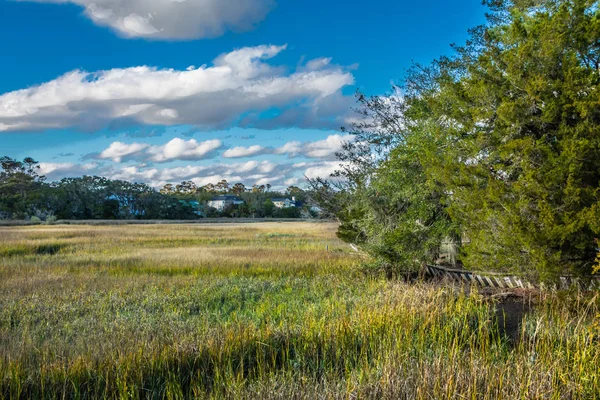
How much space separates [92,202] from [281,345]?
87.1m

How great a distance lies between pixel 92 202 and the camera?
85.2m

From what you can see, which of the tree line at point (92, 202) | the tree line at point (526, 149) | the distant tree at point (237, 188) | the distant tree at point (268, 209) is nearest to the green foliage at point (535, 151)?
the tree line at point (526, 149)

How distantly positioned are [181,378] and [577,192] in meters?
7.82

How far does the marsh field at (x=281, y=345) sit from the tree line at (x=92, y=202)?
58791 mm

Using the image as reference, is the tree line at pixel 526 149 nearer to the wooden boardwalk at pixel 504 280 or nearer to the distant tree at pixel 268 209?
the wooden boardwalk at pixel 504 280

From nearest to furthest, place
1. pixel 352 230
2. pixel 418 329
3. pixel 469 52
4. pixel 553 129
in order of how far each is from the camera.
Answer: pixel 418 329 < pixel 553 129 < pixel 469 52 < pixel 352 230

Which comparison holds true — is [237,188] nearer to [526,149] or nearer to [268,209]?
[268,209]

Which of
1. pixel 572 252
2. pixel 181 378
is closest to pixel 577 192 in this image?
pixel 572 252

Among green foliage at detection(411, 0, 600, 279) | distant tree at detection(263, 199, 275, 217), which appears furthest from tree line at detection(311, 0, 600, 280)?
distant tree at detection(263, 199, 275, 217)

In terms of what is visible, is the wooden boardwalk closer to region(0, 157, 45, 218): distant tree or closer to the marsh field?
the marsh field

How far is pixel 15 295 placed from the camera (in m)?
11.9

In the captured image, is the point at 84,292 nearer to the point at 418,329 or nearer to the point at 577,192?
the point at 418,329

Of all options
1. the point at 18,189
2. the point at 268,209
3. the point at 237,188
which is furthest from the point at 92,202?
the point at 237,188

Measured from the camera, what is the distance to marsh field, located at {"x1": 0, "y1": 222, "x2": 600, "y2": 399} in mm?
5309
